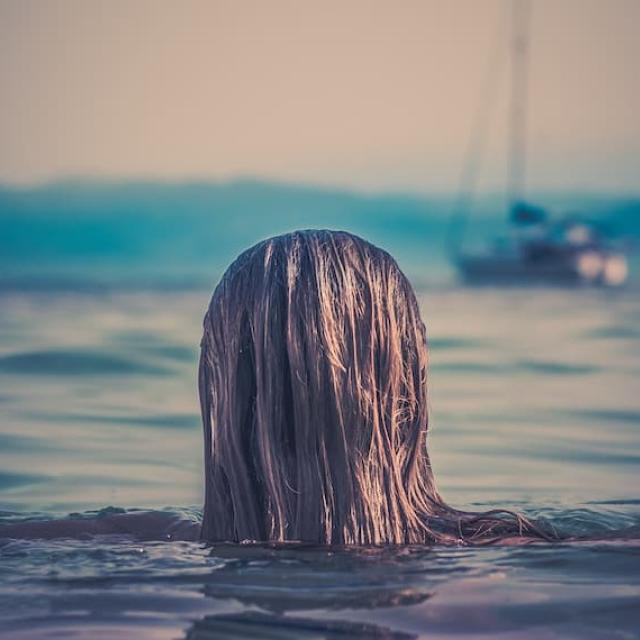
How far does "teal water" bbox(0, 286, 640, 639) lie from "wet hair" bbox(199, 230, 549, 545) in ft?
0.45

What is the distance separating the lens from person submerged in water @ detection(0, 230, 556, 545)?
3.38 meters

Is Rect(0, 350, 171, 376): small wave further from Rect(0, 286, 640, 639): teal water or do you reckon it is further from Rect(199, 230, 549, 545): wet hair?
Rect(199, 230, 549, 545): wet hair

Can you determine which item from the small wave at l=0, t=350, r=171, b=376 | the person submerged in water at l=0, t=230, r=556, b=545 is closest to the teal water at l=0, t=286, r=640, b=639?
the small wave at l=0, t=350, r=171, b=376

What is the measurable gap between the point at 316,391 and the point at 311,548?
1.41 ft

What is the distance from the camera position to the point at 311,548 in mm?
3537

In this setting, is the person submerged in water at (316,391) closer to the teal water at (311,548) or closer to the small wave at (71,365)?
the teal water at (311,548)

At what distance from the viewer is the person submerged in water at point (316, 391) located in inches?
133

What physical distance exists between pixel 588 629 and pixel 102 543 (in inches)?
62.1

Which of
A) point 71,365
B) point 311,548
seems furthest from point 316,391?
point 71,365

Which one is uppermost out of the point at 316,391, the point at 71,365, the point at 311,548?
the point at 71,365

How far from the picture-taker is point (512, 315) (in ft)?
58.2

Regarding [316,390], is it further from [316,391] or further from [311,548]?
[311,548]

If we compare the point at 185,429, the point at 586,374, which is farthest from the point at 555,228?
the point at 185,429

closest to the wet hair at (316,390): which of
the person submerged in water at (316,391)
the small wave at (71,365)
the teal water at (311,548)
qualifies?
the person submerged in water at (316,391)
